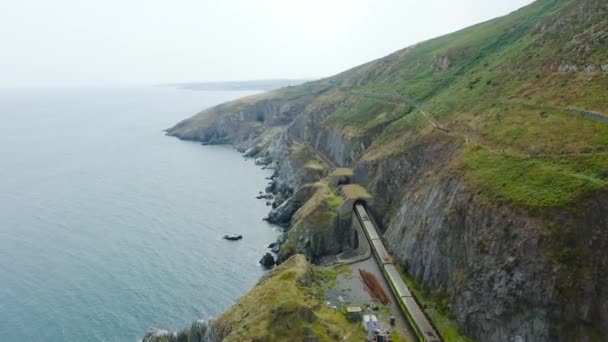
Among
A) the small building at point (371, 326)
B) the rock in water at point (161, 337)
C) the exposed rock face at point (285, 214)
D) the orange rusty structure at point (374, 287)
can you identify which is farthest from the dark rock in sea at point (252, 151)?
the small building at point (371, 326)

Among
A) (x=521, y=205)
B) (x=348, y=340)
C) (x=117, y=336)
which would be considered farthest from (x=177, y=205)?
(x=521, y=205)

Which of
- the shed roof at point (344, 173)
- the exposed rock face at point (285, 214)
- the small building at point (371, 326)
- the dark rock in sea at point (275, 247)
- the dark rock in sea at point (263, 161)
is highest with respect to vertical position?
the shed roof at point (344, 173)

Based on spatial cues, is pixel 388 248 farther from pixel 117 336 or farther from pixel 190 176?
pixel 190 176

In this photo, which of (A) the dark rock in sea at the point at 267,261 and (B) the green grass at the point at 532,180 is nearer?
(B) the green grass at the point at 532,180

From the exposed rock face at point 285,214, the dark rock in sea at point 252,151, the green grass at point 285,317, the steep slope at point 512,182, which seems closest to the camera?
the steep slope at point 512,182

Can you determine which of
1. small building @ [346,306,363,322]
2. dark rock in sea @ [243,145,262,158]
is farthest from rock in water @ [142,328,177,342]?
dark rock in sea @ [243,145,262,158]

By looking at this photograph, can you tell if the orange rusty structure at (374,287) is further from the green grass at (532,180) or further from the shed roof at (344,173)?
the shed roof at (344,173)
